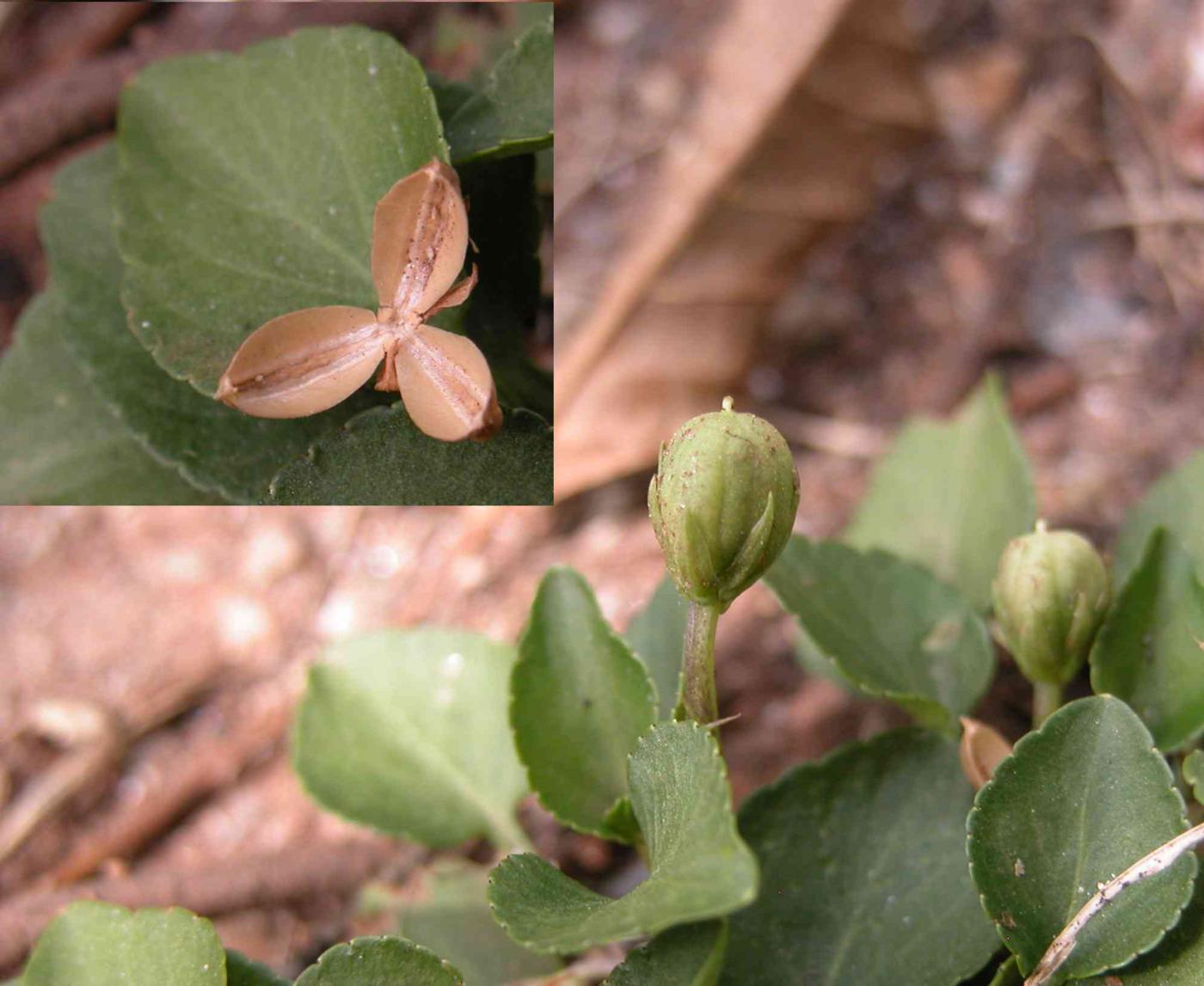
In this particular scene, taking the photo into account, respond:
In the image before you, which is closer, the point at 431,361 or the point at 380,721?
the point at 431,361

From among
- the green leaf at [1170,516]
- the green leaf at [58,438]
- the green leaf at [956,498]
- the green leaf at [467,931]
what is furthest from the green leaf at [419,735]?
the green leaf at [1170,516]

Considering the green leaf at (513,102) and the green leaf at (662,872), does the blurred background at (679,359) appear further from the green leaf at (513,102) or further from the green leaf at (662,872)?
the green leaf at (662,872)

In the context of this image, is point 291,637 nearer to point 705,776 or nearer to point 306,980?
point 306,980

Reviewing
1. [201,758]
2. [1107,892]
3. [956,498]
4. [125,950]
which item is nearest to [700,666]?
[1107,892]

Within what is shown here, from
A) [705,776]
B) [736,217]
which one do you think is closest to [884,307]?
[736,217]

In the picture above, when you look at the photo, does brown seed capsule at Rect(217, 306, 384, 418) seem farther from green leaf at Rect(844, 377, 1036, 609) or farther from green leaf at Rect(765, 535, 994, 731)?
green leaf at Rect(844, 377, 1036, 609)

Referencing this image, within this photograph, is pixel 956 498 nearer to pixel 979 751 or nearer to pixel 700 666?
pixel 979 751

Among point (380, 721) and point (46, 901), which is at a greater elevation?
point (380, 721)
